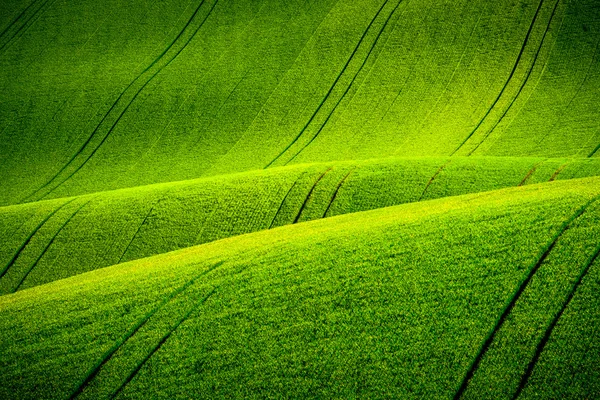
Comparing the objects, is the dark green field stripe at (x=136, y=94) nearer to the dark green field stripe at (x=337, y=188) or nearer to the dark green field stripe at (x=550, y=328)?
the dark green field stripe at (x=337, y=188)

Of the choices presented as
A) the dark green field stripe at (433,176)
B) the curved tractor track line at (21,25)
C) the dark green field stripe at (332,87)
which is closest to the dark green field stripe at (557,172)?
the dark green field stripe at (433,176)

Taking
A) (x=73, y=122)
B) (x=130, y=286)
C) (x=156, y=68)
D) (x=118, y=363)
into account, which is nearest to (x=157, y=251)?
(x=130, y=286)

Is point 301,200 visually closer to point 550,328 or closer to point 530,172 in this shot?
point 530,172

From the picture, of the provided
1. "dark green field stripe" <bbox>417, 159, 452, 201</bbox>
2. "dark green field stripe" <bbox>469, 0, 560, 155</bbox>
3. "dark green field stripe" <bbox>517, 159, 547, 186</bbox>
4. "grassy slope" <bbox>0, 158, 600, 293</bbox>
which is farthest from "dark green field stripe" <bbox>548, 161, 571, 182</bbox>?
"dark green field stripe" <bbox>469, 0, 560, 155</bbox>

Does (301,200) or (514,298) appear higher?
(514,298)

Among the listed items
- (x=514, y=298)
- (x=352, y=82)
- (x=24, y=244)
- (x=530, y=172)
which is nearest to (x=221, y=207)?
(x=24, y=244)

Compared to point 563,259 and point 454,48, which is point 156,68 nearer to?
point 454,48
